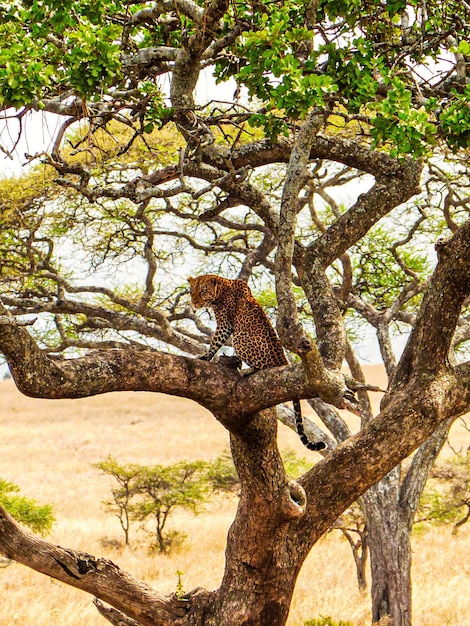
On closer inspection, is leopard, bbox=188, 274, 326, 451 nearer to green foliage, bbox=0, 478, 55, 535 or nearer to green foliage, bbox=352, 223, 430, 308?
green foliage, bbox=352, 223, 430, 308

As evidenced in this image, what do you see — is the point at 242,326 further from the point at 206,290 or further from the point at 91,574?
the point at 91,574

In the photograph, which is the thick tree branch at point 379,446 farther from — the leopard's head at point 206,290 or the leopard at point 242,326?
the leopard's head at point 206,290

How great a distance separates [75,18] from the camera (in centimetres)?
555

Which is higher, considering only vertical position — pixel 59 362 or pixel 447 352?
pixel 447 352

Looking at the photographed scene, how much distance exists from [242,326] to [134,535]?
1344 centimetres

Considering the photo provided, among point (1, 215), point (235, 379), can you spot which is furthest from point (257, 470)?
point (1, 215)

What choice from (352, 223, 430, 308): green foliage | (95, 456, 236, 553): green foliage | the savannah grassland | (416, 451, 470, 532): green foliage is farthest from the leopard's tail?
(95, 456, 236, 553): green foliage

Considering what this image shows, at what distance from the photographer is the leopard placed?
6102 millimetres

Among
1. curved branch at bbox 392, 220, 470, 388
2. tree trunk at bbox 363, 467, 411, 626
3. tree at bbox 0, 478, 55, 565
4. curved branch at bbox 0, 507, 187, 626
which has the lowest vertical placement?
curved branch at bbox 0, 507, 187, 626

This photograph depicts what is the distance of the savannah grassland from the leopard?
18.8 ft

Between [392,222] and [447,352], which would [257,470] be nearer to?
[447,352]

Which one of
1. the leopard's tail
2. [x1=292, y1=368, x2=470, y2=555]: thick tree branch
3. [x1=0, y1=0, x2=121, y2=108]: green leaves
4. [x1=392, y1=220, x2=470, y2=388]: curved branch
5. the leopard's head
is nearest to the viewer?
[x1=0, y1=0, x2=121, y2=108]: green leaves

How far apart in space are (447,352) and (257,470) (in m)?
1.65

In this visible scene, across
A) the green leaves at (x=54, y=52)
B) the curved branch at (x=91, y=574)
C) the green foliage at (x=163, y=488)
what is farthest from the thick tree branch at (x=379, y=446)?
the green foliage at (x=163, y=488)
